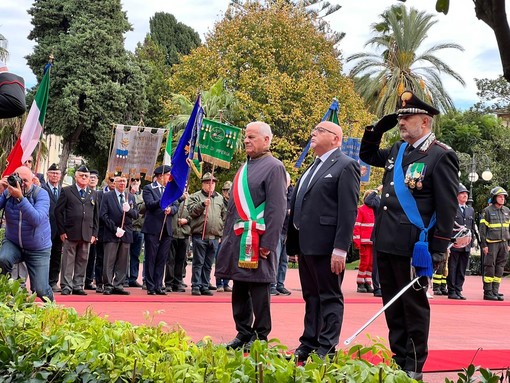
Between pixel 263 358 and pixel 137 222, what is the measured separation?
38.2ft

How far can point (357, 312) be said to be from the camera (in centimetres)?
1220

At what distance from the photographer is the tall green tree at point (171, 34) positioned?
2766 inches

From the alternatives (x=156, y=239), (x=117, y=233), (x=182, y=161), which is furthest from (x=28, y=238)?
(x=156, y=239)

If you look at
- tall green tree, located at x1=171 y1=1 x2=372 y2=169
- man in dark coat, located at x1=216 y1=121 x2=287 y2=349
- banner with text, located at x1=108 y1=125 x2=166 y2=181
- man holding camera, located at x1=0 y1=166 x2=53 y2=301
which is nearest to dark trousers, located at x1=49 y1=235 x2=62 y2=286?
banner with text, located at x1=108 y1=125 x2=166 y2=181

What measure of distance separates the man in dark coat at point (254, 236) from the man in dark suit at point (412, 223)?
119cm

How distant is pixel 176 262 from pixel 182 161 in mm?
2180

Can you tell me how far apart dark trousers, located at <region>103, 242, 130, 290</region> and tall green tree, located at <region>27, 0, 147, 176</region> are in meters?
31.3

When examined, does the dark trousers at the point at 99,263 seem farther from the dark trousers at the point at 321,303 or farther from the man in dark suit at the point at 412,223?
the man in dark suit at the point at 412,223

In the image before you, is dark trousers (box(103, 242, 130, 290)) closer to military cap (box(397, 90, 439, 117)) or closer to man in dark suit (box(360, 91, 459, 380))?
man in dark suit (box(360, 91, 459, 380))

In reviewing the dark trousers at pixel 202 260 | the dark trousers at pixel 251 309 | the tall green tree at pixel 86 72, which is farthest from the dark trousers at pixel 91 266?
the tall green tree at pixel 86 72

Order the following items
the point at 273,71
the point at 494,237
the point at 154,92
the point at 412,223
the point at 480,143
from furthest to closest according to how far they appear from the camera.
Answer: the point at 154,92 < the point at 480,143 < the point at 273,71 < the point at 494,237 < the point at 412,223

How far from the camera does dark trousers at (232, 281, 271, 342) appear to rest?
23.0ft

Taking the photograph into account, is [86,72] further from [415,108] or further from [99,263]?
[415,108]

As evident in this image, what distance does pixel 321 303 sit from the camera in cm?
669
